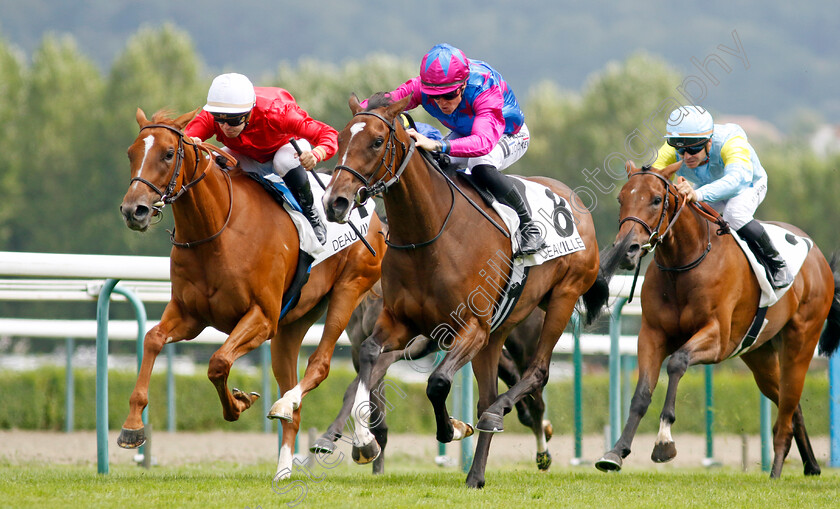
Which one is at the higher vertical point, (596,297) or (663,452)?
(596,297)

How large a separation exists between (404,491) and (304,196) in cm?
202

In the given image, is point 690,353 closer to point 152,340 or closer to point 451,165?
point 451,165

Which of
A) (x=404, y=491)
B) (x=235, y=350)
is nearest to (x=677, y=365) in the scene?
(x=404, y=491)

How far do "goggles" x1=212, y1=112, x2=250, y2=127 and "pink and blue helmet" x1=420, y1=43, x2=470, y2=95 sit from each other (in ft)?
3.53

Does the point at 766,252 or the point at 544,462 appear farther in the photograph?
the point at 544,462

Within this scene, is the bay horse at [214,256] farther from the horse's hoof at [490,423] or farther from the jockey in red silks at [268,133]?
the horse's hoof at [490,423]

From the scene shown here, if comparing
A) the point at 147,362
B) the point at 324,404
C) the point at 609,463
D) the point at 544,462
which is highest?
the point at 147,362

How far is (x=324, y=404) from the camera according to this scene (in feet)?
47.6

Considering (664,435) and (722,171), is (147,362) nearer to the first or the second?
(664,435)

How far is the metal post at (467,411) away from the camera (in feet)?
24.9

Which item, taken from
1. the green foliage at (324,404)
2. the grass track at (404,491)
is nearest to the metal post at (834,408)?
the grass track at (404,491)

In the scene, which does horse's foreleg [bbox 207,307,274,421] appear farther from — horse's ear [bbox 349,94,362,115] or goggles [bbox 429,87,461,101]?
goggles [bbox 429,87,461,101]

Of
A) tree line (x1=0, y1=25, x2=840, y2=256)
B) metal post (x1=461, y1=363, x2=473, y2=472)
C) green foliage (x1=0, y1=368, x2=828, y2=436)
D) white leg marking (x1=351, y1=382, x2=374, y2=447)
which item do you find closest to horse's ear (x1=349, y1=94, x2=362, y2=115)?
white leg marking (x1=351, y1=382, x2=374, y2=447)

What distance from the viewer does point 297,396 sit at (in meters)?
5.89
